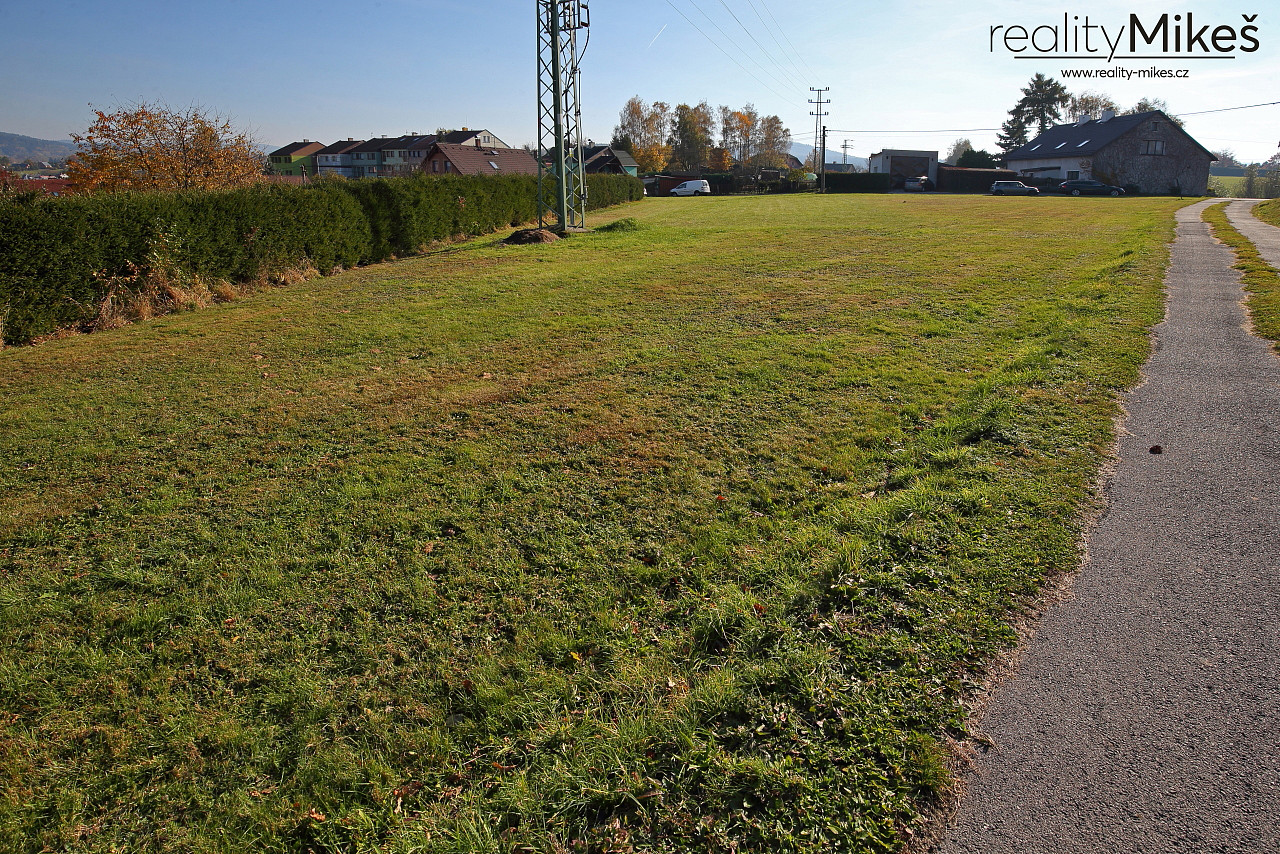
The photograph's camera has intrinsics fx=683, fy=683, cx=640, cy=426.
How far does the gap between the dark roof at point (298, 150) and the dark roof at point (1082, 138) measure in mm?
86589

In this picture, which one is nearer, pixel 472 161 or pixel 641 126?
pixel 472 161

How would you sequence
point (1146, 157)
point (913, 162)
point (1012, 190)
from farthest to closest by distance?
1. point (913, 162)
2. point (1146, 157)
3. point (1012, 190)

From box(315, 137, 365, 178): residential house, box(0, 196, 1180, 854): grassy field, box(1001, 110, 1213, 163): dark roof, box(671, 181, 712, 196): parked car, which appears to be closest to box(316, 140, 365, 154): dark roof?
box(315, 137, 365, 178): residential house

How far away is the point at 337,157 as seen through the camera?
9156 cm

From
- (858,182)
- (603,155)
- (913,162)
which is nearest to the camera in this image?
(858,182)

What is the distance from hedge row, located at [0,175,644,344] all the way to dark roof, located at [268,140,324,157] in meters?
89.1

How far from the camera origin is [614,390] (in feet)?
21.1

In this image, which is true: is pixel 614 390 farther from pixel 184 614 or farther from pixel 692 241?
pixel 692 241

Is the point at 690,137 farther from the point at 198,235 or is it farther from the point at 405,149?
the point at 198,235

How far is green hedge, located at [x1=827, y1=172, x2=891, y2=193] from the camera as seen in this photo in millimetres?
58938

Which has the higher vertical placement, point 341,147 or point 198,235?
point 341,147

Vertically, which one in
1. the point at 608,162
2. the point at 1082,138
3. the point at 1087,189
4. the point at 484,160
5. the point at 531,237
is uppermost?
the point at 608,162

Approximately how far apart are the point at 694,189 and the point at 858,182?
50.8ft

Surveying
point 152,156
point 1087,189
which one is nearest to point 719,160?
point 1087,189
